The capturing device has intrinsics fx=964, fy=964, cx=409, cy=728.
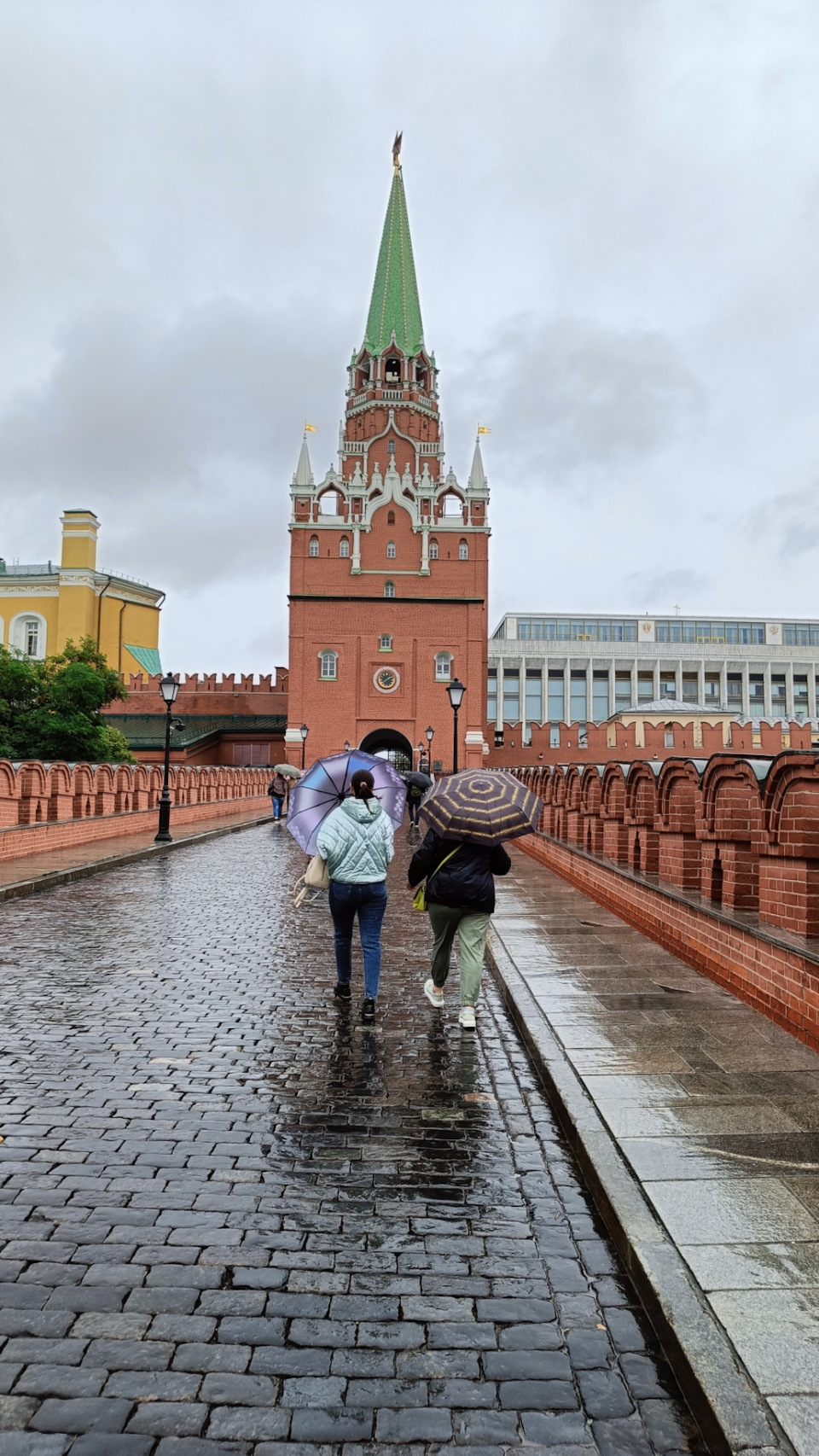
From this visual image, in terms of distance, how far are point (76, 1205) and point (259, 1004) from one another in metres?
3.04

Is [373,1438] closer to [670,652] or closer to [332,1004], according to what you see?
[332,1004]

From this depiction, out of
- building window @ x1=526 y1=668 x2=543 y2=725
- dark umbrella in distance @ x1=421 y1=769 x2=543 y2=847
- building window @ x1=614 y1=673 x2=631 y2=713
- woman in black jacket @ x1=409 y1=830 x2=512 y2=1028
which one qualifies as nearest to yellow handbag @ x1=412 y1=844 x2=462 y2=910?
woman in black jacket @ x1=409 y1=830 x2=512 y2=1028

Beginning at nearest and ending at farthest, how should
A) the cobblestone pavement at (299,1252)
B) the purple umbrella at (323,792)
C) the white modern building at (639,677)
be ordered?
the cobblestone pavement at (299,1252)
the purple umbrella at (323,792)
the white modern building at (639,677)

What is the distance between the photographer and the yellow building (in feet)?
194

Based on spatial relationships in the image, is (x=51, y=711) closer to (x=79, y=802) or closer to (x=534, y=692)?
(x=79, y=802)

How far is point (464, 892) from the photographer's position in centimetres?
591

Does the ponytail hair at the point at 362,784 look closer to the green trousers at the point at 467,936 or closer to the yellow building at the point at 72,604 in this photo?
the green trousers at the point at 467,936

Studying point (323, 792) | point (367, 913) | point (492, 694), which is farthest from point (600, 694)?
point (367, 913)

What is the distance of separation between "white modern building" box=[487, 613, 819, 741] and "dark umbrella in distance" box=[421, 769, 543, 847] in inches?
2933

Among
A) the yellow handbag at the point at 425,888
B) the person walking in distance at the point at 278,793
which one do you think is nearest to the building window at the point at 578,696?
the person walking in distance at the point at 278,793

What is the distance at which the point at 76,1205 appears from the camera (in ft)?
11.1

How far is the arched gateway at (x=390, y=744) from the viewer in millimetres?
50969

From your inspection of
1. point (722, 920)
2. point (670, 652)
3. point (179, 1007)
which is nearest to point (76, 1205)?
point (179, 1007)

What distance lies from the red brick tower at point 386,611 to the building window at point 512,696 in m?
28.8
